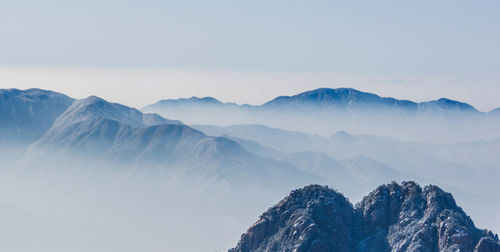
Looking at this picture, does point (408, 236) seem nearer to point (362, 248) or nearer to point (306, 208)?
point (362, 248)

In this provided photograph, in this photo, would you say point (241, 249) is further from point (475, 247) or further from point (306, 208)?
point (475, 247)

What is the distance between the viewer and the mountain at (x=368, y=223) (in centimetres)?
10938

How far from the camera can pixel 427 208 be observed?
114 m

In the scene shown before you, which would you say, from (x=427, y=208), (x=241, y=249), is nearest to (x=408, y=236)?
(x=427, y=208)

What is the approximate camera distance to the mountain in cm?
10938

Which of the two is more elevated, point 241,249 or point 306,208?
point 306,208

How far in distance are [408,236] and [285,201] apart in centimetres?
1859

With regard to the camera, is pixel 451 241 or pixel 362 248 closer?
pixel 451 241

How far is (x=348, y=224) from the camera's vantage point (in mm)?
118312

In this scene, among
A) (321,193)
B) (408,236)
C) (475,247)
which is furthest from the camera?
(321,193)

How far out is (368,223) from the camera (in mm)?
117938

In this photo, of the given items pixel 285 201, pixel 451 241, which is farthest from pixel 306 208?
pixel 451 241

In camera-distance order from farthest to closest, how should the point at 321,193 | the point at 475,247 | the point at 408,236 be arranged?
the point at 321,193 < the point at 408,236 < the point at 475,247

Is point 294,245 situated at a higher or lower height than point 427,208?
lower
